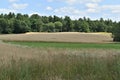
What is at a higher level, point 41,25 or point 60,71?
point 60,71

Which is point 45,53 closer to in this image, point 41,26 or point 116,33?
point 116,33

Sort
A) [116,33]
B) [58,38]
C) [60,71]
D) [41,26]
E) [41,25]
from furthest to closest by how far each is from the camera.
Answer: [41,25], [41,26], [116,33], [58,38], [60,71]

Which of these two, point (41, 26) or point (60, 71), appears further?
point (41, 26)

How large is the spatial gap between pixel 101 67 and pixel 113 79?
1.31 meters

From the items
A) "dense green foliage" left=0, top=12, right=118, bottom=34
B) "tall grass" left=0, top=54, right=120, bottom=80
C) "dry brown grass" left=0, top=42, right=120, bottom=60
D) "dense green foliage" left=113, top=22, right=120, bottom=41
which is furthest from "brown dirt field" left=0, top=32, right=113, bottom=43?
"tall grass" left=0, top=54, right=120, bottom=80

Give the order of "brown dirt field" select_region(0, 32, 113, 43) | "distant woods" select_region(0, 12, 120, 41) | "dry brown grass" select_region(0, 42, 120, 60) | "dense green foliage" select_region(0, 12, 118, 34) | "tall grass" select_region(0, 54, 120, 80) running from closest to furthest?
"tall grass" select_region(0, 54, 120, 80)
"dry brown grass" select_region(0, 42, 120, 60)
"brown dirt field" select_region(0, 32, 113, 43)
"distant woods" select_region(0, 12, 120, 41)
"dense green foliage" select_region(0, 12, 118, 34)

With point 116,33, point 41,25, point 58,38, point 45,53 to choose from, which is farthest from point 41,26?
point 45,53

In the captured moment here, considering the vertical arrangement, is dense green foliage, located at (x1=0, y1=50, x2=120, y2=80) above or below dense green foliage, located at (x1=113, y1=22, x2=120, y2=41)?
above

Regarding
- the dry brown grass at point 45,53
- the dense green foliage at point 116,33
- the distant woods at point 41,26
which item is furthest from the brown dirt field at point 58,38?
the dry brown grass at point 45,53

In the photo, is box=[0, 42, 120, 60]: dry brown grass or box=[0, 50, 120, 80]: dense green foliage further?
box=[0, 42, 120, 60]: dry brown grass

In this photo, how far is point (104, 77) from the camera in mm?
7129

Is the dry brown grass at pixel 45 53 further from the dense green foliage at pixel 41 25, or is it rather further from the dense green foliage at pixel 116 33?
the dense green foliage at pixel 41 25

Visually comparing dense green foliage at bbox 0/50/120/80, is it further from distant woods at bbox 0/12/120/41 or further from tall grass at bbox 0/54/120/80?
distant woods at bbox 0/12/120/41

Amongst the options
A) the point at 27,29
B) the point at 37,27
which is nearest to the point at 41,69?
the point at 27,29
